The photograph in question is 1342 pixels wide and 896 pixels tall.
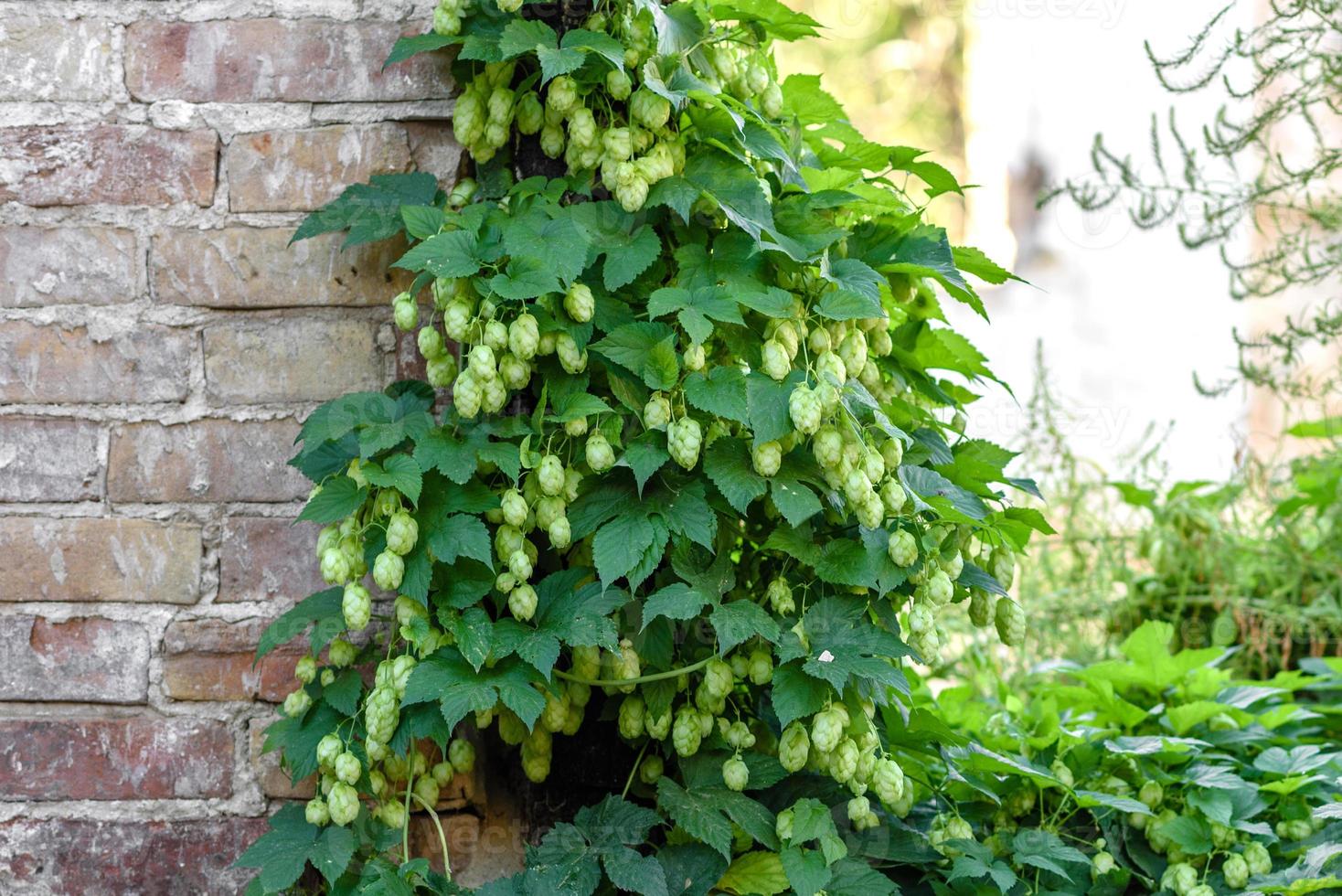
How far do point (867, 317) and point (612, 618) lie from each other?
353 millimetres

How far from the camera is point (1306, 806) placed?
1.24 meters

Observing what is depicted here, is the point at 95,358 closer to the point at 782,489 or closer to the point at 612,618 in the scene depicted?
the point at 612,618

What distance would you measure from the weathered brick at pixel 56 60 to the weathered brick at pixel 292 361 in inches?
11.1

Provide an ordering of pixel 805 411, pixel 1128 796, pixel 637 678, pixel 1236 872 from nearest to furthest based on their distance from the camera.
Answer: pixel 805 411
pixel 637 678
pixel 1236 872
pixel 1128 796

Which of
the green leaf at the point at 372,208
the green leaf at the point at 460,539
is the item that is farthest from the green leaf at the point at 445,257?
the green leaf at the point at 460,539

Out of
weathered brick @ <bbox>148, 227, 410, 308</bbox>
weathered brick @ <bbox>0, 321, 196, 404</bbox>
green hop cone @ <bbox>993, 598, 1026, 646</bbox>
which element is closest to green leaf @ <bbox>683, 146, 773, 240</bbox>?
weathered brick @ <bbox>148, 227, 410, 308</bbox>

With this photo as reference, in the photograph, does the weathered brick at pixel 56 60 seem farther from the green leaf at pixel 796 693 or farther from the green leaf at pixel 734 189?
the green leaf at pixel 796 693

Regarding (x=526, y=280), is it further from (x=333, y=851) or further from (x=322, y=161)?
(x=333, y=851)

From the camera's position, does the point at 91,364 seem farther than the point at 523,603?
Yes

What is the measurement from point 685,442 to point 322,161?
0.50 meters

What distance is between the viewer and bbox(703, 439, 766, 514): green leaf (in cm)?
99

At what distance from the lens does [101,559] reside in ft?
3.85

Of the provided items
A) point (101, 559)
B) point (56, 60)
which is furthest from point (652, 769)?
point (56, 60)

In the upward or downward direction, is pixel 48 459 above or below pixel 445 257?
below
